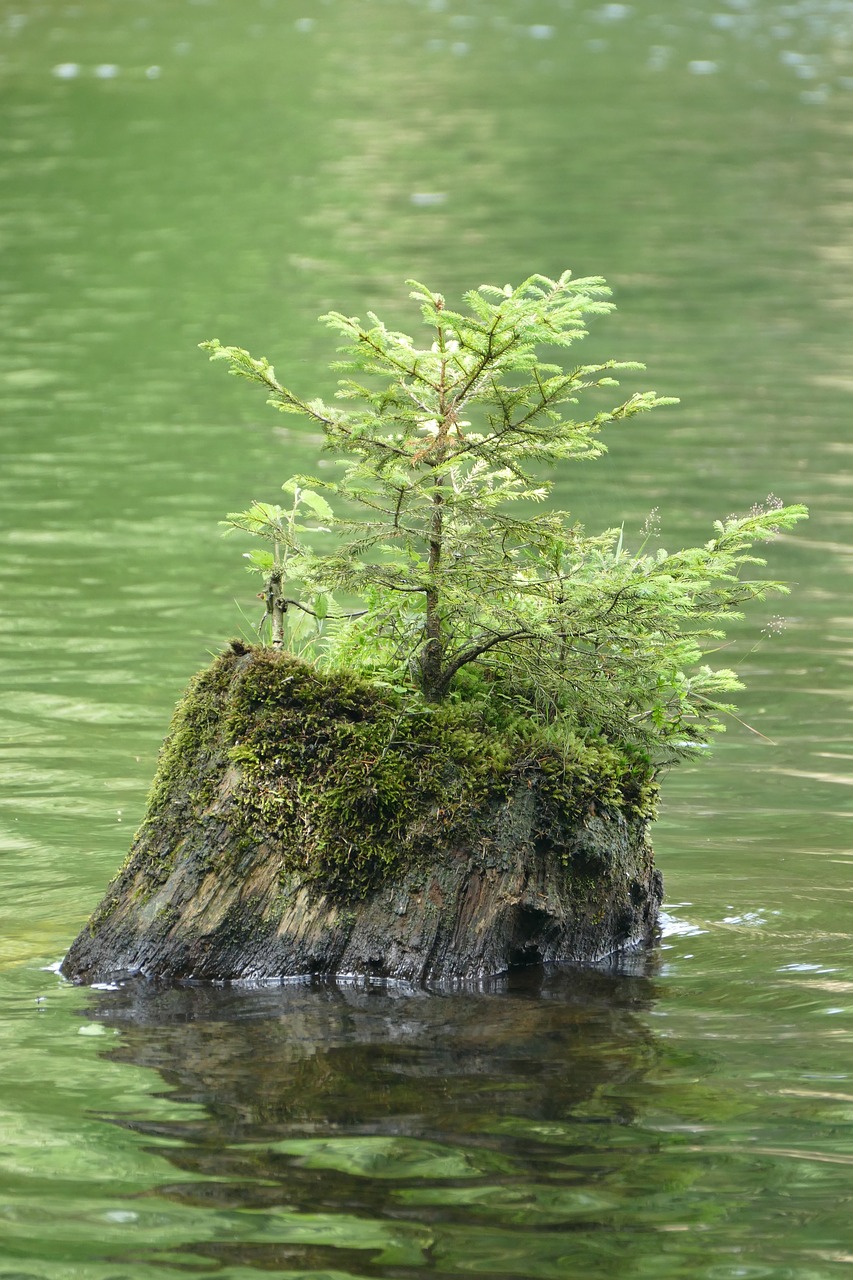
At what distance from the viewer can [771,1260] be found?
4797 millimetres

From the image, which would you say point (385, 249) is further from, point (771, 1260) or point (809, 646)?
point (771, 1260)

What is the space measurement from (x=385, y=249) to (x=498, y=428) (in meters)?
20.9

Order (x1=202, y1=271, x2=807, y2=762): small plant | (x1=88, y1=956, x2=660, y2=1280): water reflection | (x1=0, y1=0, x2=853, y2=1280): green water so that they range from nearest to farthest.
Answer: (x1=88, y1=956, x2=660, y2=1280): water reflection → (x1=0, y1=0, x2=853, y2=1280): green water → (x1=202, y1=271, x2=807, y2=762): small plant

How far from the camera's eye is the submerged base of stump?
6777mm

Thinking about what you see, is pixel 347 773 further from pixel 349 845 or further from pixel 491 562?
pixel 491 562

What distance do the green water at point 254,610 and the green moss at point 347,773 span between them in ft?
2.01

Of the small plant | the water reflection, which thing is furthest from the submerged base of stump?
the small plant

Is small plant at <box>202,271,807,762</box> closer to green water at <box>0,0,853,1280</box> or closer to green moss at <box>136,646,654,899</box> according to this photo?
green moss at <box>136,646,654,899</box>

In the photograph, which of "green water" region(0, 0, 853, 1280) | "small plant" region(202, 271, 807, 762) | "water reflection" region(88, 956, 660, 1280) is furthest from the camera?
"small plant" region(202, 271, 807, 762)

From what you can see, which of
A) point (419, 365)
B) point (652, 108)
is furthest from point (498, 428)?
point (652, 108)

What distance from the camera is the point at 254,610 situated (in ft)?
43.1

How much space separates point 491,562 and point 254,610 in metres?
6.39

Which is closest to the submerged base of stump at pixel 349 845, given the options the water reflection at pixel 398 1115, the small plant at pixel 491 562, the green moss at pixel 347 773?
the green moss at pixel 347 773

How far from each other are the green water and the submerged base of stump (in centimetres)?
21
